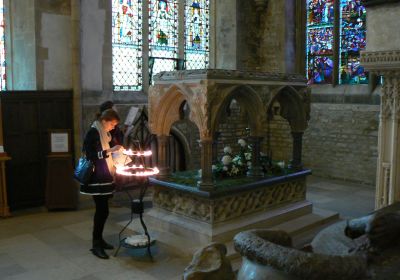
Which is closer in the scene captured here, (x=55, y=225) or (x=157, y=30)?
(x=55, y=225)

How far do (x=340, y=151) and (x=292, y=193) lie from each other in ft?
11.2

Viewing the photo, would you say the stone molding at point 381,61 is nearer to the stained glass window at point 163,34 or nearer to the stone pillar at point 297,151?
the stone pillar at point 297,151

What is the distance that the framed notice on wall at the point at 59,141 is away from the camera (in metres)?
6.73

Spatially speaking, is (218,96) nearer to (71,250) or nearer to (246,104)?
(246,104)

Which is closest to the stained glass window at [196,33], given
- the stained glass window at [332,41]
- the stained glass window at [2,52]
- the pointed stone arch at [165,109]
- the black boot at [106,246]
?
the stained glass window at [332,41]

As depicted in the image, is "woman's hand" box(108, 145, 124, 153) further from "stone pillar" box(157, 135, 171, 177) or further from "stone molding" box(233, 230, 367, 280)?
"stone molding" box(233, 230, 367, 280)

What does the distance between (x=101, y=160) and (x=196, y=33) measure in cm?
591

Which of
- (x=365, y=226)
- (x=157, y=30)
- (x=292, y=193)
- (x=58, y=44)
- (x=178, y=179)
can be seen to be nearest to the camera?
(x=365, y=226)

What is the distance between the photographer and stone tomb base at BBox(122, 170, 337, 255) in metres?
5.09

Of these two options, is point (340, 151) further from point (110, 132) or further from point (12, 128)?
point (12, 128)

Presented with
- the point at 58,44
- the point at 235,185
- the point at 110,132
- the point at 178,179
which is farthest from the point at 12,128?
the point at 235,185

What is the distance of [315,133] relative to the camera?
963cm

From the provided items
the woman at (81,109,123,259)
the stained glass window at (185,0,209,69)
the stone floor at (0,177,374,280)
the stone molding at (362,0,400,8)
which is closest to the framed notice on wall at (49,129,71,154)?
the stone floor at (0,177,374,280)

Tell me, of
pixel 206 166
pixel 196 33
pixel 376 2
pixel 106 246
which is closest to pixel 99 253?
Answer: pixel 106 246
